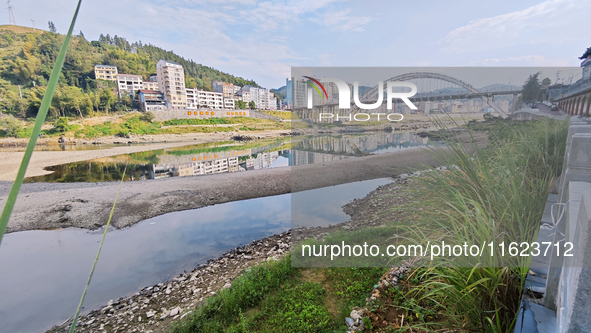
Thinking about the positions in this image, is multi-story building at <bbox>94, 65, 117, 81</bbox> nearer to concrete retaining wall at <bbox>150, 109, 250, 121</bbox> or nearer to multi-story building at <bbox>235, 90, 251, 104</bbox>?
concrete retaining wall at <bbox>150, 109, 250, 121</bbox>

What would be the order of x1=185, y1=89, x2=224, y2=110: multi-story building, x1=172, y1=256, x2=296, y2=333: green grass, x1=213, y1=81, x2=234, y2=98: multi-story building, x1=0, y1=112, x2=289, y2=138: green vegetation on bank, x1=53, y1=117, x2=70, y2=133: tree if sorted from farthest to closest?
x1=213, y1=81, x2=234, y2=98: multi-story building < x1=185, y1=89, x2=224, y2=110: multi-story building < x1=53, y1=117, x2=70, y2=133: tree < x1=0, y1=112, x2=289, y2=138: green vegetation on bank < x1=172, y1=256, x2=296, y2=333: green grass

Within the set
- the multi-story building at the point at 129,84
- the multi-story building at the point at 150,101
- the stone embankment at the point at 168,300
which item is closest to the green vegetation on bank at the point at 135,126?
the multi-story building at the point at 150,101

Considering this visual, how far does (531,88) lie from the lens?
7656 mm

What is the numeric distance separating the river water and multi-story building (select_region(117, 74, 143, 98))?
45.3m

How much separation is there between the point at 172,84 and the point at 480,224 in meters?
53.3

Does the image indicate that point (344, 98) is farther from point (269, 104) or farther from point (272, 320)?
point (269, 104)

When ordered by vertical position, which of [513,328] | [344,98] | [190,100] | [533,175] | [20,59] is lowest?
[513,328]

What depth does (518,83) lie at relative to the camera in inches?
296

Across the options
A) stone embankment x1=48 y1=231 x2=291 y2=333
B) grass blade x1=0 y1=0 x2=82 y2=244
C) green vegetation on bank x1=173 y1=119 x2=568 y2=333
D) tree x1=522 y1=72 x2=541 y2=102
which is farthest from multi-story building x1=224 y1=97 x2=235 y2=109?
grass blade x1=0 y1=0 x2=82 y2=244

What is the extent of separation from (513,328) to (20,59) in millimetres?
55127

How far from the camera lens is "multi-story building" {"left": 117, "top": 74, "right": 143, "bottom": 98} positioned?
4475 centimetres

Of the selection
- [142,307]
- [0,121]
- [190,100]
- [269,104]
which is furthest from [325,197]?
A: [269,104]

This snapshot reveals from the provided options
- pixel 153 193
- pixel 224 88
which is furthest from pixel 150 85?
pixel 153 193

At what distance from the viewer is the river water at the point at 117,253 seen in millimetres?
4027
